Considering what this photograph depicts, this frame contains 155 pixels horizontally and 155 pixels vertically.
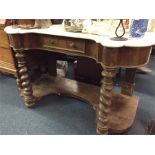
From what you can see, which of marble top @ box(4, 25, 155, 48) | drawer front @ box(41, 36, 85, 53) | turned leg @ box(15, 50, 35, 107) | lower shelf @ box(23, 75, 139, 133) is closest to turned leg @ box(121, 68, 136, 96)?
lower shelf @ box(23, 75, 139, 133)

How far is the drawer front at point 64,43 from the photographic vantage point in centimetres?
109

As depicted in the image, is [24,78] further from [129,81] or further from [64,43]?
[129,81]

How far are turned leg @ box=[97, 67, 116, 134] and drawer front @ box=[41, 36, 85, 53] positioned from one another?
8.9 inches

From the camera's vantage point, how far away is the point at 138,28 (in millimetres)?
931

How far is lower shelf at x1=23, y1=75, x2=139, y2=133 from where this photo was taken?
1.31 metres

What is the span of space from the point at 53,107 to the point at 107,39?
91 centimetres

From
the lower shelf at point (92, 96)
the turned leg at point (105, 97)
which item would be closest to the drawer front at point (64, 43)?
the turned leg at point (105, 97)

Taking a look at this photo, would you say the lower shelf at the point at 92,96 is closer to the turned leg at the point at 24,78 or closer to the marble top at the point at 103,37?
the turned leg at the point at 24,78

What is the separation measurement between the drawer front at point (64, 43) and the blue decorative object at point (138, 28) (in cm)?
29

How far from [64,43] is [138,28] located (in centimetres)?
46

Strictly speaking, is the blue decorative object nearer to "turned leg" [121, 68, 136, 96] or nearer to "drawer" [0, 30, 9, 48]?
"turned leg" [121, 68, 136, 96]

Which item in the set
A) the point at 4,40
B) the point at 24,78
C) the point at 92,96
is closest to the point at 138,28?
the point at 92,96
